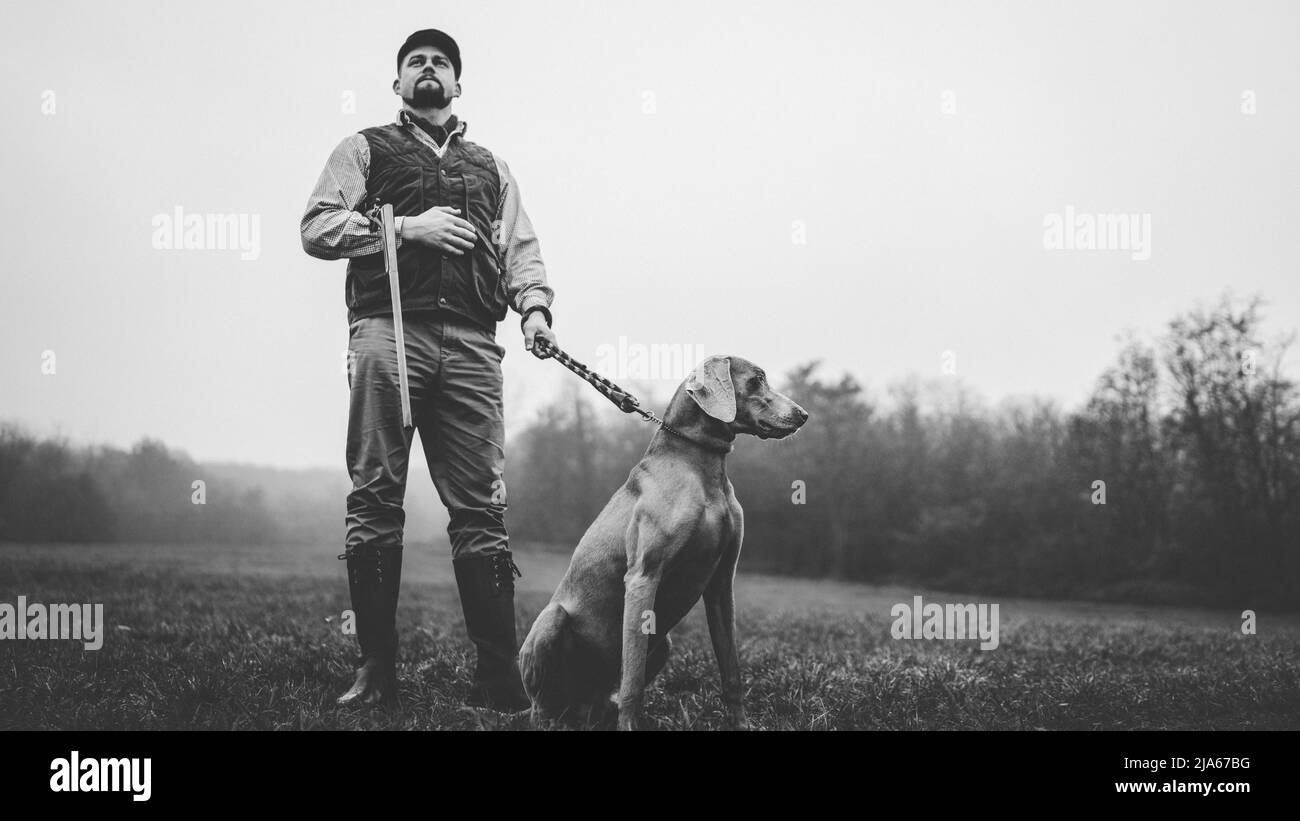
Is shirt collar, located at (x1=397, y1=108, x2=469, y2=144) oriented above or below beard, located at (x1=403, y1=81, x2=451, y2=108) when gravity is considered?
below

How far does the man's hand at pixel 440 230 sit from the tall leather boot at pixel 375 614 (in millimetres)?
1348

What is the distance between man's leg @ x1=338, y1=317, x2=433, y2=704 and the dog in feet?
2.33

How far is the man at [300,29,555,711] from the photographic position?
358 cm

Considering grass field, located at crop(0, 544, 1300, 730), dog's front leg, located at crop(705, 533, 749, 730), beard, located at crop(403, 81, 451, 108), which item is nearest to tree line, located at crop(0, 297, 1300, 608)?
grass field, located at crop(0, 544, 1300, 730)

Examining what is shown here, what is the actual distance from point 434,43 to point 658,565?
8.87 ft

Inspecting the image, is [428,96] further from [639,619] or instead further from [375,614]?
[639,619]

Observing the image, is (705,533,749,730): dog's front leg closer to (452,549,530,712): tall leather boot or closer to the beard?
(452,549,530,712): tall leather boot

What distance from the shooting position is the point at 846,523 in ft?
85.0

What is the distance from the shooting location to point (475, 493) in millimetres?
3803

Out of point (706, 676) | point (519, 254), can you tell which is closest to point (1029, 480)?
point (706, 676)

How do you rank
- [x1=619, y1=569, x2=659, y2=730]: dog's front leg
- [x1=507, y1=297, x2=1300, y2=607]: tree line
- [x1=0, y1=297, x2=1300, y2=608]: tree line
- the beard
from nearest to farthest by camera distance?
[x1=619, y1=569, x2=659, y2=730]: dog's front leg
the beard
[x1=0, y1=297, x2=1300, y2=608]: tree line
[x1=507, y1=297, x2=1300, y2=607]: tree line

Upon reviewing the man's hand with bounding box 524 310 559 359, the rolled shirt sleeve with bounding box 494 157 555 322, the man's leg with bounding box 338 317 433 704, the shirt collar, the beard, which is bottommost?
the man's leg with bounding box 338 317 433 704
